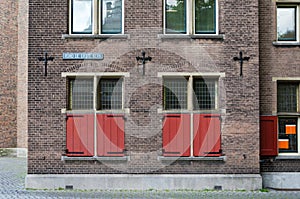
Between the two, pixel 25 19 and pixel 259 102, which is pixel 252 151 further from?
pixel 25 19

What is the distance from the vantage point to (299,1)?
1531 cm

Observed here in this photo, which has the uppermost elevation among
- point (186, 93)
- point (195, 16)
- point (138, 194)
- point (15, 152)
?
point (195, 16)

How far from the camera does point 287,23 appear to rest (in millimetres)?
15523

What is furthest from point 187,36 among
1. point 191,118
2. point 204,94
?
point 191,118

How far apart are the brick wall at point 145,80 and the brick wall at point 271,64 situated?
60 centimetres

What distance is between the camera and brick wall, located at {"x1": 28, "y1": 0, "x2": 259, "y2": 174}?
47.2 feet

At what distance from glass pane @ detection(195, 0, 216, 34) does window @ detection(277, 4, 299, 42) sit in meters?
2.35

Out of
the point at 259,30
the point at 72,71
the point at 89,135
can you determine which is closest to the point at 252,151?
the point at 259,30

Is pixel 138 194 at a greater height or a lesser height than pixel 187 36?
lesser

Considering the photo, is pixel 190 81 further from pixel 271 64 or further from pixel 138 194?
pixel 138 194

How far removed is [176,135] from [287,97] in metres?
3.97

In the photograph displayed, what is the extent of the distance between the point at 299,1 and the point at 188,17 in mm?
3789

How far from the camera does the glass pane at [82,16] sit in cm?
1472

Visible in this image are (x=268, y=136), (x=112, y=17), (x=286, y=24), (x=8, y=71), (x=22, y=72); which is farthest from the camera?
(x=22, y=72)
